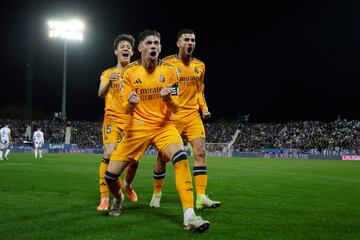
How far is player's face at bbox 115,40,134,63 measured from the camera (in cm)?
740

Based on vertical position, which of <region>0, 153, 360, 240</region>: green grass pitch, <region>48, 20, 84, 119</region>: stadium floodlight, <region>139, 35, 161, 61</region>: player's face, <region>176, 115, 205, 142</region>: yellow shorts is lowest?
<region>0, 153, 360, 240</region>: green grass pitch

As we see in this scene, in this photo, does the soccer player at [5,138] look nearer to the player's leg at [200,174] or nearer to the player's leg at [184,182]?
the player's leg at [200,174]

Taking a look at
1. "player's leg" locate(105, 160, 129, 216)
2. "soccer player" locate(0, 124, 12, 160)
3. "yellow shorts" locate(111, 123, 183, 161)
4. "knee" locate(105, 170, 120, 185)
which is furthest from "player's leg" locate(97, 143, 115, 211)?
"soccer player" locate(0, 124, 12, 160)

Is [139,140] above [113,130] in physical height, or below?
below

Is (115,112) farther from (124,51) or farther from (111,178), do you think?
(111,178)

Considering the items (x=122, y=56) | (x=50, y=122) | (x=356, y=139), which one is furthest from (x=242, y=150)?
(x=122, y=56)

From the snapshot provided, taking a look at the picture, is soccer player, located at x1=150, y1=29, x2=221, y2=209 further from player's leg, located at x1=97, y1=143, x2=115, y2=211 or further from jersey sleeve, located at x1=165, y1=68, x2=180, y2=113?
jersey sleeve, located at x1=165, y1=68, x2=180, y2=113

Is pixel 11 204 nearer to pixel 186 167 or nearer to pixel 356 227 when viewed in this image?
pixel 186 167

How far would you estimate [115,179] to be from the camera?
614 cm

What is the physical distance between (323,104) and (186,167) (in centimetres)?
6892

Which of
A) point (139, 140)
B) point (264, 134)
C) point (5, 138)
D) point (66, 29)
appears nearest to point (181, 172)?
point (139, 140)

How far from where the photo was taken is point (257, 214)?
6531 millimetres

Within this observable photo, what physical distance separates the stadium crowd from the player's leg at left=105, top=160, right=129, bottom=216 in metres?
38.7

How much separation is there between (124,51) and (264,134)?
48287 mm
